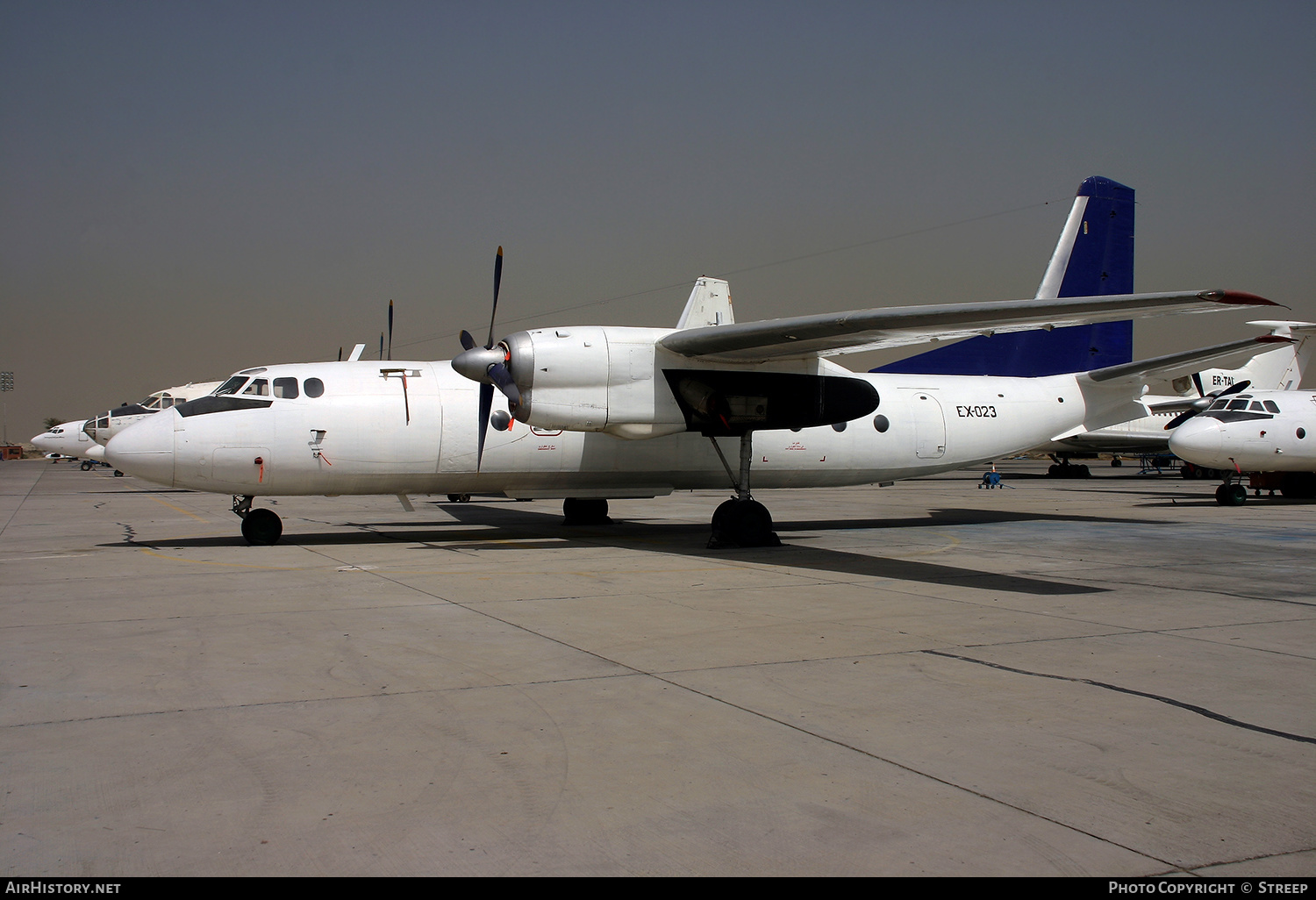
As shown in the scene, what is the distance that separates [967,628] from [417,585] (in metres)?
6.01

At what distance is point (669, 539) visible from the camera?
16594 mm

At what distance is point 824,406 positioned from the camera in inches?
599

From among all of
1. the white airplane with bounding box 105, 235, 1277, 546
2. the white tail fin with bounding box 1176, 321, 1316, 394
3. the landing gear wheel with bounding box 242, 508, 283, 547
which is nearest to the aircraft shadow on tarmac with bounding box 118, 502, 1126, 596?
the landing gear wheel with bounding box 242, 508, 283, 547

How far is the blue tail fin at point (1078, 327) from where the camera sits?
1952 cm

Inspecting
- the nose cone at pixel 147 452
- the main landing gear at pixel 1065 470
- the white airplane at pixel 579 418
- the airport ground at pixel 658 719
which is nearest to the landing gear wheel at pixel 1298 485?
the white airplane at pixel 579 418

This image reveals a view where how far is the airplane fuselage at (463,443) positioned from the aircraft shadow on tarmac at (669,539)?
0.98 m

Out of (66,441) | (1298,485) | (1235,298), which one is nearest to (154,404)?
(66,441)

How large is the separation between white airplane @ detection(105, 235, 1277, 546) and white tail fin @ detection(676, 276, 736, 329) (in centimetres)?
4

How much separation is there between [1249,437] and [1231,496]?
5.61 ft

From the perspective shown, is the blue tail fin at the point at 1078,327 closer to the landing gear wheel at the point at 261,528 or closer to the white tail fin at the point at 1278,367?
the white tail fin at the point at 1278,367

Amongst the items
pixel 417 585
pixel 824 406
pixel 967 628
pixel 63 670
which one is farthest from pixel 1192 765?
pixel 824 406

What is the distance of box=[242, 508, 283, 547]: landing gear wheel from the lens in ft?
48.7

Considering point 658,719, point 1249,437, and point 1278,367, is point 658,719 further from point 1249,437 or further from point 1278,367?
point 1278,367
